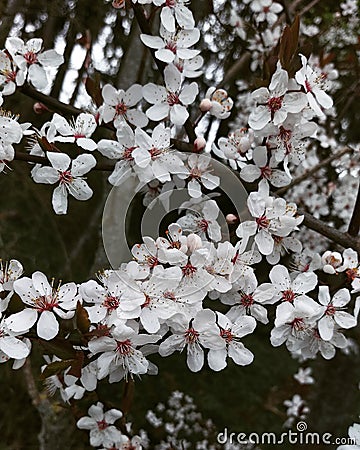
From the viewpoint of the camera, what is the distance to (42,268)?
2.87 metres

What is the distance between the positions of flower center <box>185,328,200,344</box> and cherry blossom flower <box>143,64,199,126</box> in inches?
19.3

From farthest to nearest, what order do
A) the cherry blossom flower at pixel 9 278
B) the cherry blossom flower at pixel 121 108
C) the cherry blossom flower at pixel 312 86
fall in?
the cherry blossom flower at pixel 121 108
the cherry blossom flower at pixel 312 86
the cherry blossom flower at pixel 9 278

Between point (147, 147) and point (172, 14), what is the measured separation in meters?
0.35

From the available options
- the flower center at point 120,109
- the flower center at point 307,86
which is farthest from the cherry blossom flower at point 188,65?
the flower center at point 307,86

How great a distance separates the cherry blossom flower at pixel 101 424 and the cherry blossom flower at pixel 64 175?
0.70 metres

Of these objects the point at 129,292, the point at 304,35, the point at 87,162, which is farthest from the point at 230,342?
the point at 304,35

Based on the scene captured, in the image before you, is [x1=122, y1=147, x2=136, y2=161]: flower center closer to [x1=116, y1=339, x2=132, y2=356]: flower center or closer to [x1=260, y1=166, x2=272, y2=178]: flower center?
[x1=260, y1=166, x2=272, y2=178]: flower center

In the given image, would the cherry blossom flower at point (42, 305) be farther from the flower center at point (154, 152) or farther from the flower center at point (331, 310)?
the flower center at point (331, 310)

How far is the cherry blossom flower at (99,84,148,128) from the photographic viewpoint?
1.36 meters

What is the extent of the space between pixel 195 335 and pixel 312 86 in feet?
2.07

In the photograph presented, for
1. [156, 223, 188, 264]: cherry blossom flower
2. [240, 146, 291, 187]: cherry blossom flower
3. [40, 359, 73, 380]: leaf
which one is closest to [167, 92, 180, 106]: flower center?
[240, 146, 291, 187]: cherry blossom flower

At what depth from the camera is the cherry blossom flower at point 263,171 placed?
4.36 feet

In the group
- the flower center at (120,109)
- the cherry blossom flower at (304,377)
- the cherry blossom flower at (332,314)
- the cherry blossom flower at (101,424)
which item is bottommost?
the cherry blossom flower at (304,377)

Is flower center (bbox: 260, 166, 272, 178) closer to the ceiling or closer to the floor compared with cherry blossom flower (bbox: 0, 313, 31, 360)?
closer to the ceiling
